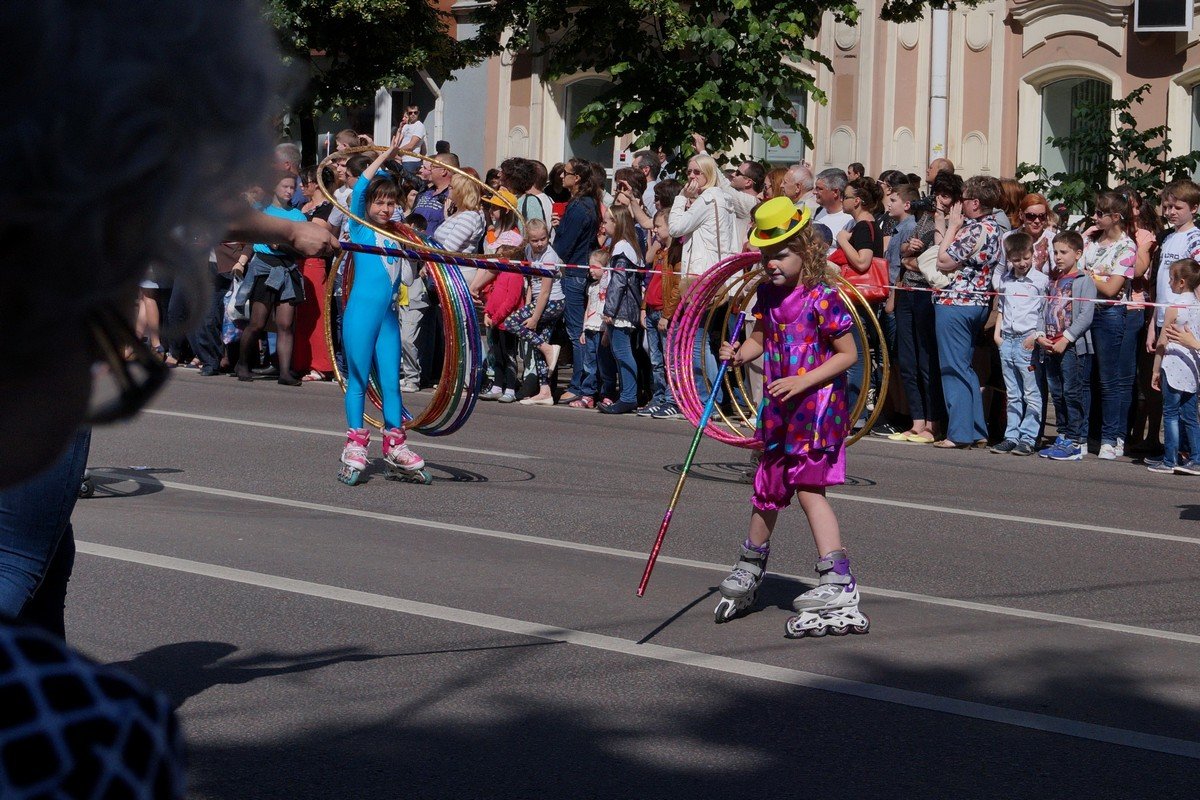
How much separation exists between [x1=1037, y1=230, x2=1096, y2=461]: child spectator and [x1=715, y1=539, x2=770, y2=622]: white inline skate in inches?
248

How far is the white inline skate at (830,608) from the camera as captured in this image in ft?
20.8

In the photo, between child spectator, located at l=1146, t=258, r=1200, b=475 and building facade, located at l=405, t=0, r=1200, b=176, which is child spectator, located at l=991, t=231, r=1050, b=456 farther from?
building facade, located at l=405, t=0, r=1200, b=176

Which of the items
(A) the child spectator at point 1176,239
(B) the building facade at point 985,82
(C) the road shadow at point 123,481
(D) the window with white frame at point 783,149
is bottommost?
(C) the road shadow at point 123,481

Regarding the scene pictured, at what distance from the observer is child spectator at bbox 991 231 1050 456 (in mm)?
12414

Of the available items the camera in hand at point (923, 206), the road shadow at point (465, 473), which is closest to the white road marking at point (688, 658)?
the road shadow at point (465, 473)

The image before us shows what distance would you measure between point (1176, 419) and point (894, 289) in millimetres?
2574

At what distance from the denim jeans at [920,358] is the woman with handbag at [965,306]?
0.21 m

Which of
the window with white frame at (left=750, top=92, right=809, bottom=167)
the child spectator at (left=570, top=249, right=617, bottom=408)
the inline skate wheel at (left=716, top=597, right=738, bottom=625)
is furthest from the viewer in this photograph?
the window with white frame at (left=750, top=92, right=809, bottom=167)

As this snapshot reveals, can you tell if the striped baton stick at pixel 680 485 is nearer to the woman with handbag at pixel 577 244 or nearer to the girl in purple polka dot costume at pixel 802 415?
the girl in purple polka dot costume at pixel 802 415

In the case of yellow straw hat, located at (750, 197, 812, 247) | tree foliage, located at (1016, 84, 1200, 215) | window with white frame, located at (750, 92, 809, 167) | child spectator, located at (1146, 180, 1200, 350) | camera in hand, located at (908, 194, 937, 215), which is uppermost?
window with white frame, located at (750, 92, 809, 167)

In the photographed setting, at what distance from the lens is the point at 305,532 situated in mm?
8125

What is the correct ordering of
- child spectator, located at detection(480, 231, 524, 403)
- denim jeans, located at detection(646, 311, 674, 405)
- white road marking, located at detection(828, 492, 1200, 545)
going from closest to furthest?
white road marking, located at detection(828, 492, 1200, 545) → denim jeans, located at detection(646, 311, 674, 405) → child spectator, located at detection(480, 231, 524, 403)

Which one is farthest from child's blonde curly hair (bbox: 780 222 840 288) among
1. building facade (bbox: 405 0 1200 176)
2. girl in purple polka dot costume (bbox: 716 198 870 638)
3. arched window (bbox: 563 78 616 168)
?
arched window (bbox: 563 78 616 168)

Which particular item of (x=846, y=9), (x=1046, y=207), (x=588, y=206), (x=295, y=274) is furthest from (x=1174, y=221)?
(x=295, y=274)
